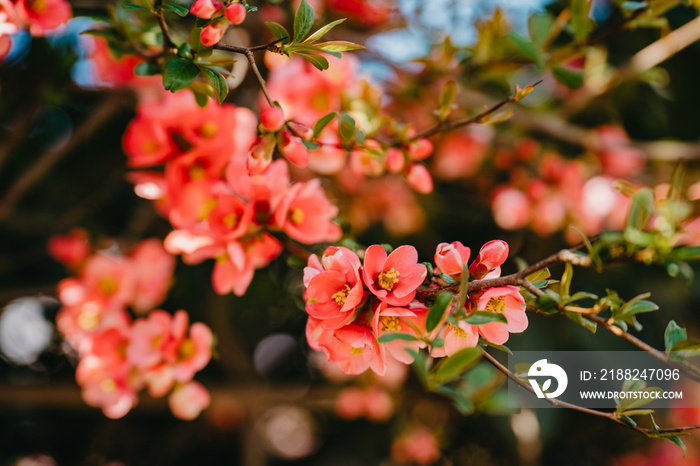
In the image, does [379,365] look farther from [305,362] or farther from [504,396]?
[305,362]

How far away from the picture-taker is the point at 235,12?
352 mm

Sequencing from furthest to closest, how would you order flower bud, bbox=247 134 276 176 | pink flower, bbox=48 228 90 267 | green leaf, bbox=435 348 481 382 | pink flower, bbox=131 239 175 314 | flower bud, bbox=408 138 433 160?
1. pink flower, bbox=48 228 90 267
2. pink flower, bbox=131 239 175 314
3. flower bud, bbox=408 138 433 160
4. flower bud, bbox=247 134 276 176
5. green leaf, bbox=435 348 481 382

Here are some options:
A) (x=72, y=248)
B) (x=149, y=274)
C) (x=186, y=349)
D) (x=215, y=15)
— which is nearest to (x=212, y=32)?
(x=215, y=15)

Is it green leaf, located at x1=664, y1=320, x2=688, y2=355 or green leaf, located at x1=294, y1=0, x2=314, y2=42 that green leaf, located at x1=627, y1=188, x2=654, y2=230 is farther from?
green leaf, located at x1=294, y1=0, x2=314, y2=42

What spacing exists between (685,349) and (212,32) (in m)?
0.47

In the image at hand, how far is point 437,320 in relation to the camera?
30 cm

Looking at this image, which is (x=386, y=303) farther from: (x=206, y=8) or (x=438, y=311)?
(x=206, y=8)

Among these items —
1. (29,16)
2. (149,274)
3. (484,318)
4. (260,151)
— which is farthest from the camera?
(149,274)

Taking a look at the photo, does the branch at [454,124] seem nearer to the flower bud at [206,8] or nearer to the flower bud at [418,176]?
the flower bud at [418,176]

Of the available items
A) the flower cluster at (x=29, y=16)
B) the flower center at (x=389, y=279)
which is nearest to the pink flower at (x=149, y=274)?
the flower cluster at (x=29, y=16)

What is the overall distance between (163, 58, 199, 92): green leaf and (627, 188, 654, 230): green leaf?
0.44m

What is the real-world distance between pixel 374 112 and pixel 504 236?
2.63 ft

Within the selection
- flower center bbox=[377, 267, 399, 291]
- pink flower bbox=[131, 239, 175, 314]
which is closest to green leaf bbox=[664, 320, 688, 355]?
flower center bbox=[377, 267, 399, 291]

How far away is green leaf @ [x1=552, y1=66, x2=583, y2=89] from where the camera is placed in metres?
0.62
